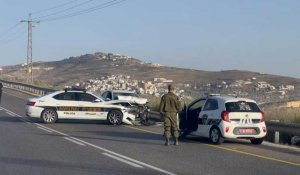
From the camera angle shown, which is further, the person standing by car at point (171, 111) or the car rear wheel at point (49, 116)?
the car rear wheel at point (49, 116)

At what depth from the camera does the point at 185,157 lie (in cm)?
1479

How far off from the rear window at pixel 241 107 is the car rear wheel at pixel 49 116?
9.88 m

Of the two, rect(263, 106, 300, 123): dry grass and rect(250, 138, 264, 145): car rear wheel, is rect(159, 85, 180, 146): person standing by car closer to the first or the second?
rect(250, 138, 264, 145): car rear wheel

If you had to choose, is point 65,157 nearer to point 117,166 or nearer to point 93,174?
point 117,166

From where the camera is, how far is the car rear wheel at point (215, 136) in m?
18.0

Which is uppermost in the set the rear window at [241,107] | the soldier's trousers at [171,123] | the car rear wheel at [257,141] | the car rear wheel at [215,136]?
the rear window at [241,107]

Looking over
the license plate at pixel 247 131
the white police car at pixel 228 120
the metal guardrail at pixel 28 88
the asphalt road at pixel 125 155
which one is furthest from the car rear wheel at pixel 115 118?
the metal guardrail at pixel 28 88

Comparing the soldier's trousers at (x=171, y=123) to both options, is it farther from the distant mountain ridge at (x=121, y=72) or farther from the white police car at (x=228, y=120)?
the distant mountain ridge at (x=121, y=72)

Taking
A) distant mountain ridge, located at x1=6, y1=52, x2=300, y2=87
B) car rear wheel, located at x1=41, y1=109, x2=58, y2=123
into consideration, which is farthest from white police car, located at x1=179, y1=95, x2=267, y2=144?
distant mountain ridge, located at x1=6, y1=52, x2=300, y2=87

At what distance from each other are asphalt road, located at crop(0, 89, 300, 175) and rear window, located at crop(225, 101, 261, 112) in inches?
42.4

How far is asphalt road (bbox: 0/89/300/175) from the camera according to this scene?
12508 millimetres

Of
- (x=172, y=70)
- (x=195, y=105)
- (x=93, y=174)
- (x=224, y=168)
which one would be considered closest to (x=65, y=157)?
(x=93, y=174)

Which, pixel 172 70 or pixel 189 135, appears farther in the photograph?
pixel 172 70

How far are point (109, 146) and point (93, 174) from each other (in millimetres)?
5453
